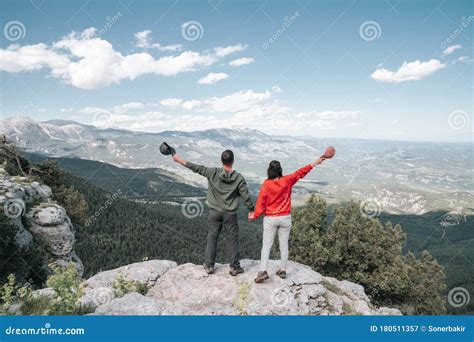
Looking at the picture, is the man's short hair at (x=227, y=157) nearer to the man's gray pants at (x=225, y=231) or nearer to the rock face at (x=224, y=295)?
the man's gray pants at (x=225, y=231)

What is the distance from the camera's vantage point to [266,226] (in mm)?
10805

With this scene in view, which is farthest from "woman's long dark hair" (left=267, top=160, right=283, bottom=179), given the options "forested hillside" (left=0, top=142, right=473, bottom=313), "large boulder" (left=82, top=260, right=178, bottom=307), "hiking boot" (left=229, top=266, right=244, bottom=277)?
"forested hillside" (left=0, top=142, right=473, bottom=313)

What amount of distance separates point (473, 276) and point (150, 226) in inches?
6908

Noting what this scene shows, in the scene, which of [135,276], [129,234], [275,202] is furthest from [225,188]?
[129,234]

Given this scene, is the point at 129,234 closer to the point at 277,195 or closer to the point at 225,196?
the point at 225,196

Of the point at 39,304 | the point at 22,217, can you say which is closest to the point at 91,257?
the point at 22,217

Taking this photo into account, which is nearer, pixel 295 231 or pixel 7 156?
pixel 7 156

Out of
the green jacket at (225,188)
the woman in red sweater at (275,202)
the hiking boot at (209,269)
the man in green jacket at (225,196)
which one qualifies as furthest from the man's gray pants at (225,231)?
the woman in red sweater at (275,202)

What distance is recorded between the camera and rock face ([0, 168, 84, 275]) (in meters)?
26.7

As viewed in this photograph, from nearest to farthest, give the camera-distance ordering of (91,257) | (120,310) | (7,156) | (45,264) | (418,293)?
(120,310)
(45,264)
(7,156)
(418,293)
(91,257)

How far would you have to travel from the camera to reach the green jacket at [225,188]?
10.8 metres

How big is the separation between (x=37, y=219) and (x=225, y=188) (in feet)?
84.9

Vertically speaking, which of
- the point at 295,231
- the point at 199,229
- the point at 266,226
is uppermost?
the point at 266,226

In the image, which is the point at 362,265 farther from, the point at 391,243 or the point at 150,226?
the point at 150,226
